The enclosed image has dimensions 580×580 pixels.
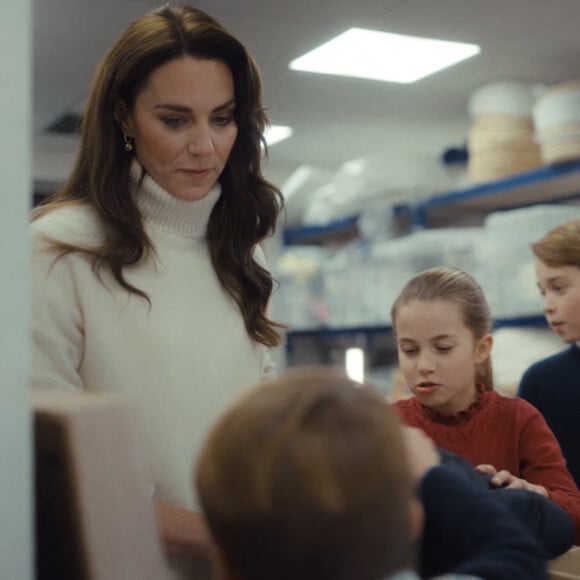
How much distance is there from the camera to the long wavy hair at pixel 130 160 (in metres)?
1.21

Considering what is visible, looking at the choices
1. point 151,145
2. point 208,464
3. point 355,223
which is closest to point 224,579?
point 208,464

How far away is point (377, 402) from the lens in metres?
0.60

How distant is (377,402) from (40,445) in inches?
9.3

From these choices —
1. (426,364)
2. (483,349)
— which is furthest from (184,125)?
(483,349)

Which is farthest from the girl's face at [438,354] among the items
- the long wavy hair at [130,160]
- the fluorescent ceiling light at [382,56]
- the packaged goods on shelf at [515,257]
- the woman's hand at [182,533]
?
the packaged goods on shelf at [515,257]

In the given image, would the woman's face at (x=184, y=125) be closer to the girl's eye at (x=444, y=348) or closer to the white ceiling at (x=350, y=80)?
the girl's eye at (x=444, y=348)

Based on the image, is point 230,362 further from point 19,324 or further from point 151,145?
point 19,324

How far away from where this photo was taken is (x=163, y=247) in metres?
1.27

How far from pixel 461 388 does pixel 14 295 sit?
3.43 ft

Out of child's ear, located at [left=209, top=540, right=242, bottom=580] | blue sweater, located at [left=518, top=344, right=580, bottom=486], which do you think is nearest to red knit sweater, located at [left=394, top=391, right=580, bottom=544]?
blue sweater, located at [left=518, top=344, right=580, bottom=486]

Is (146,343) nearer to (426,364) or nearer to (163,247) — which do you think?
(163,247)

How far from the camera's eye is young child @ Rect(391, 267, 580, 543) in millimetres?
1356

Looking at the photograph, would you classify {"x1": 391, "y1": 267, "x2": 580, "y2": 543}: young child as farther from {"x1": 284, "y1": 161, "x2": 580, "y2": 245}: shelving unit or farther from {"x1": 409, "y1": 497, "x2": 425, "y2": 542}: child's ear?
{"x1": 284, "y1": 161, "x2": 580, "y2": 245}: shelving unit

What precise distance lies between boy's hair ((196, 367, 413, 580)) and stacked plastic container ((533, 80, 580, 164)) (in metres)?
3.14
